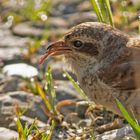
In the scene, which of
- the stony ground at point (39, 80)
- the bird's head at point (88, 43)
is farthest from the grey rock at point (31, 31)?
the bird's head at point (88, 43)

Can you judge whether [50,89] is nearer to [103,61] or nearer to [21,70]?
[103,61]

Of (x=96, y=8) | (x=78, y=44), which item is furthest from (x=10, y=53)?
(x=78, y=44)

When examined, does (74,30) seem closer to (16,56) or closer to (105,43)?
(105,43)

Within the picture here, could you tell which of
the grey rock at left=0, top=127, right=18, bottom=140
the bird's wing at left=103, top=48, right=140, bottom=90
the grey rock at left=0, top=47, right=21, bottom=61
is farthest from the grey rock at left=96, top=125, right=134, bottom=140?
the grey rock at left=0, top=47, right=21, bottom=61

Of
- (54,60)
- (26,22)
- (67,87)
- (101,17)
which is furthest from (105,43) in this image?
(26,22)

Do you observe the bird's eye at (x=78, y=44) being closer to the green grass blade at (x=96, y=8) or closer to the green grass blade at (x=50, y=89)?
the green grass blade at (x=50, y=89)

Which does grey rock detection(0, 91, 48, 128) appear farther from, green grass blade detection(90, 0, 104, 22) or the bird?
green grass blade detection(90, 0, 104, 22)
